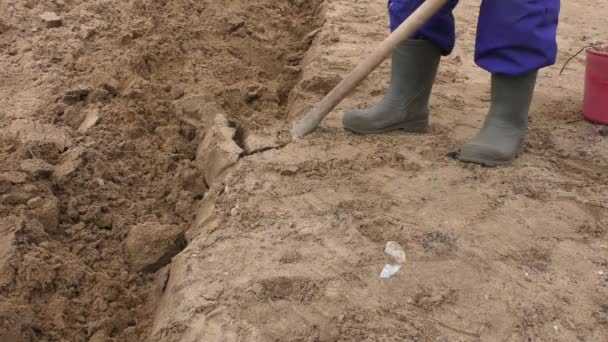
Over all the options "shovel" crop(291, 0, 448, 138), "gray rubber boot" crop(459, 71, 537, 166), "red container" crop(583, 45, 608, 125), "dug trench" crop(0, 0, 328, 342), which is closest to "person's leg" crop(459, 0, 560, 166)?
"gray rubber boot" crop(459, 71, 537, 166)

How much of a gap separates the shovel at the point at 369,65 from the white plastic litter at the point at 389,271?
86cm

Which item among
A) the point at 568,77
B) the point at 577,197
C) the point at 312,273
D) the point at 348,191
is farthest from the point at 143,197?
the point at 568,77

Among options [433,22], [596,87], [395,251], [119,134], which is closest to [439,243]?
[395,251]

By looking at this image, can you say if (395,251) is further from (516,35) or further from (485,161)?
(516,35)

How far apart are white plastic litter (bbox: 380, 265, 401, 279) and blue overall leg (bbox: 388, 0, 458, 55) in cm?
108

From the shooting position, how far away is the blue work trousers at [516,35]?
81.1 inches

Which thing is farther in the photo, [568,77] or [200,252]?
[568,77]

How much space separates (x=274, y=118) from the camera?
274cm

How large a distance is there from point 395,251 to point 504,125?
0.79 meters

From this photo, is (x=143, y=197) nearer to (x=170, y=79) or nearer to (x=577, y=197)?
(x=170, y=79)

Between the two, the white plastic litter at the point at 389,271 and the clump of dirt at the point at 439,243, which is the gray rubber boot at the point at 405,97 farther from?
the white plastic litter at the point at 389,271

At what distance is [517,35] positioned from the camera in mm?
2076

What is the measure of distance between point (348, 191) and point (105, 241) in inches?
33.8

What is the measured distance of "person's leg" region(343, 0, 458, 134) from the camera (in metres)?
2.40
